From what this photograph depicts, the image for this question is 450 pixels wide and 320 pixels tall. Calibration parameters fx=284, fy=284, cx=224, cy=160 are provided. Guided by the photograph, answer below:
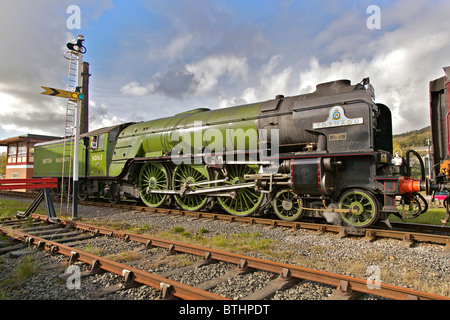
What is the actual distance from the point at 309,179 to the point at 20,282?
5448 mm

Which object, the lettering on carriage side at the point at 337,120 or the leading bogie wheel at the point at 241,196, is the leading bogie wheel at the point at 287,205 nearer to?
the leading bogie wheel at the point at 241,196

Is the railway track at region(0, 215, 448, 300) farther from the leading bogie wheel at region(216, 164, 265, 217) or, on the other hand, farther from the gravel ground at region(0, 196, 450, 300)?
the leading bogie wheel at region(216, 164, 265, 217)

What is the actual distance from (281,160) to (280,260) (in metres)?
3.31

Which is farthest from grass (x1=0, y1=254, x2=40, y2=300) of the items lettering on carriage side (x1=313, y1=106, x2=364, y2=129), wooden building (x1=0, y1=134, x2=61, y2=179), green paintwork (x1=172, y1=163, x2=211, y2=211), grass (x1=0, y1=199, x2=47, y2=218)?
wooden building (x1=0, y1=134, x2=61, y2=179)

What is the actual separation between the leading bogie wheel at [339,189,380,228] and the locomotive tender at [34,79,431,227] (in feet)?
0.07

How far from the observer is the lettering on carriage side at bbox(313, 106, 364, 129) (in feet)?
20.7

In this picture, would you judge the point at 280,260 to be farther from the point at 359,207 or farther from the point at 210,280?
the point at 359,207

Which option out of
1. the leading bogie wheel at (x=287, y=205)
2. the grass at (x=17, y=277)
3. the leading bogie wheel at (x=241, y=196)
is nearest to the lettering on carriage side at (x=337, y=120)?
the leading bogie wheel at (x=287, y=205)

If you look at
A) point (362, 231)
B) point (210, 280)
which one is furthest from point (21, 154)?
point (362, 231)

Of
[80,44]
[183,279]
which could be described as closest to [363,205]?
[183,279]

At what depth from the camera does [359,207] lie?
625 centimetres

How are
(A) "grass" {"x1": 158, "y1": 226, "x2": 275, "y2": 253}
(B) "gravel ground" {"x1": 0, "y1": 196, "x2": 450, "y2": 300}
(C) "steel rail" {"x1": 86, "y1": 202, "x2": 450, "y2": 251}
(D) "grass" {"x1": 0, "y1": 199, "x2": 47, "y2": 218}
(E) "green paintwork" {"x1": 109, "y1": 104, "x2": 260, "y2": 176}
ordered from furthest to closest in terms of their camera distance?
(D) "grass" {"x1": 0, "y1": 199, "x2": 47, "y2": 218}, (E) "green paintwork" {"x1": 109, "y1": 104, "x2": 260, "y2": 176}, (C) "steel rail" {"x1": 86, "y1": 202, "x2": 450, "y2": 251}, (A) "grass" {"x1": 158, "y1": 226, "x2": 275, "y2": 253}, (B) "gravel ground" {"x1": 0, "y1": 196, "x2": 450, "y2": 300}

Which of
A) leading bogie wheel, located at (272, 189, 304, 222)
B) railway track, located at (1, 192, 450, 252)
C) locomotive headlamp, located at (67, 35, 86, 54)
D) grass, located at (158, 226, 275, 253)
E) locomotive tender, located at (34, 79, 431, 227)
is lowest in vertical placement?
grass, located at (158, 226, 275, 253)

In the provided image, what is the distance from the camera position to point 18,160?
23.8m
